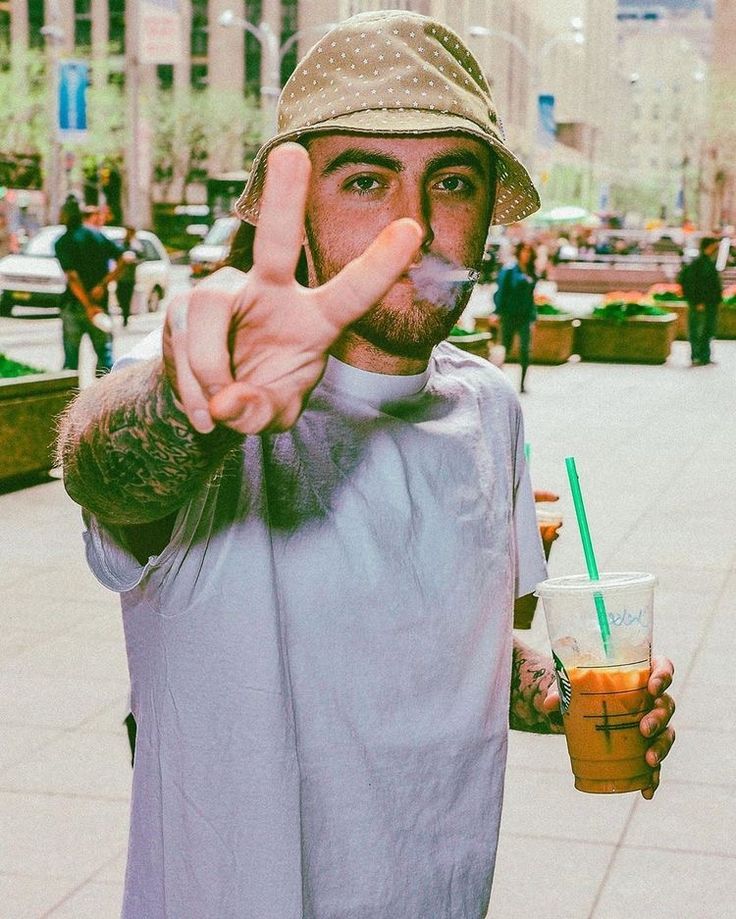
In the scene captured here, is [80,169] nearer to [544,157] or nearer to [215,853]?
[544,157]

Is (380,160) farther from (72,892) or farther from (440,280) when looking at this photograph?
(72,892)

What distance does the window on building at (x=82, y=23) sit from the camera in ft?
269

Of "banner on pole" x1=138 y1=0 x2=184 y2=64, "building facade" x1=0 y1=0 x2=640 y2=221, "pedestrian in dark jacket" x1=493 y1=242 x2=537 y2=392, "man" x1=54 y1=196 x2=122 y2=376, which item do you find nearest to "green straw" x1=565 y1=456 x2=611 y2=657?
"man" x1=54 y1=196 x2=122 y2=376

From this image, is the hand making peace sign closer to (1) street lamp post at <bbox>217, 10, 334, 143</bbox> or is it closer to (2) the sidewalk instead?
(2) the sidewalk

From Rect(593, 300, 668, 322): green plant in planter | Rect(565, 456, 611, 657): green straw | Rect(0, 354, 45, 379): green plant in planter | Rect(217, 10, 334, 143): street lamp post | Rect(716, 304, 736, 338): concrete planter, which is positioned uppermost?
Rect(217, 10, 334, 143): street lamp post

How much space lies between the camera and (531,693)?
2.11 metres

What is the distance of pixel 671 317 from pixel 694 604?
13980mm

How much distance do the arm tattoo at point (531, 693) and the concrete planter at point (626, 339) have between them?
58.9 feet

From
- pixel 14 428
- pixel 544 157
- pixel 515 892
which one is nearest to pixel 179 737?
pixel 515 892

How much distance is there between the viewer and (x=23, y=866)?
385cm

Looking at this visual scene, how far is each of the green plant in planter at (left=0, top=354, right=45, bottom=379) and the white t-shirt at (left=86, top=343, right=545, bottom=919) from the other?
818 centimetres

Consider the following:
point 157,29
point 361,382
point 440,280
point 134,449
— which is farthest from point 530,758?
point 157,29

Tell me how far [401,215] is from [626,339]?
60.7ft

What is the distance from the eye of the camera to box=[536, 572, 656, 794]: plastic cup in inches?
79.8
